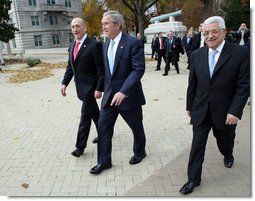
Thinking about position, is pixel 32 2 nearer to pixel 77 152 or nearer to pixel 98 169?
pixel 77 152

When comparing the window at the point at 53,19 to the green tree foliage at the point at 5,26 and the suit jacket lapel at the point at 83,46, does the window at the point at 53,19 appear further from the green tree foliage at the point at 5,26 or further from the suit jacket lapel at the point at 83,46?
the suit jacket lapel at the point at 83,46

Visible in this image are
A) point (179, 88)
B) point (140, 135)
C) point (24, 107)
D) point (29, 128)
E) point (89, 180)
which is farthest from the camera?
point (179, 88)

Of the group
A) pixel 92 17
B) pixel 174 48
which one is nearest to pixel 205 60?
pixel 174 48

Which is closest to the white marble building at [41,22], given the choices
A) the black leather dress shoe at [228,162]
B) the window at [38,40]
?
the window at [38,40]

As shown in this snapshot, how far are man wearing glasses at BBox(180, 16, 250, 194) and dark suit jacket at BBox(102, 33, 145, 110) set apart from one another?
671 millimetres

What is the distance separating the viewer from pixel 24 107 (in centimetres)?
813

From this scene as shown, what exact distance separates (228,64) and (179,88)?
6.84 meters

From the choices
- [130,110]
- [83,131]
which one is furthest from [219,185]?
[83,131]

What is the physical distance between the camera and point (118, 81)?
3719 millimetres

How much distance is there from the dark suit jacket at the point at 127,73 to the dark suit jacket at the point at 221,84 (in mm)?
667

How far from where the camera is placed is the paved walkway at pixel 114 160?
11.6 feet

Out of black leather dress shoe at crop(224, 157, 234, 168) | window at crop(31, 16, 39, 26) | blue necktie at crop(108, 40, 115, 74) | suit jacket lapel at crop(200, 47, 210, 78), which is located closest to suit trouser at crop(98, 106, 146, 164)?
blue necktie at crop(108, 40, 115, 74)

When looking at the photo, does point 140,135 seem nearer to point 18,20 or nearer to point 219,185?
point 219,185

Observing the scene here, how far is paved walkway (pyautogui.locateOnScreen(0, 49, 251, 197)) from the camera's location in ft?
11.6
